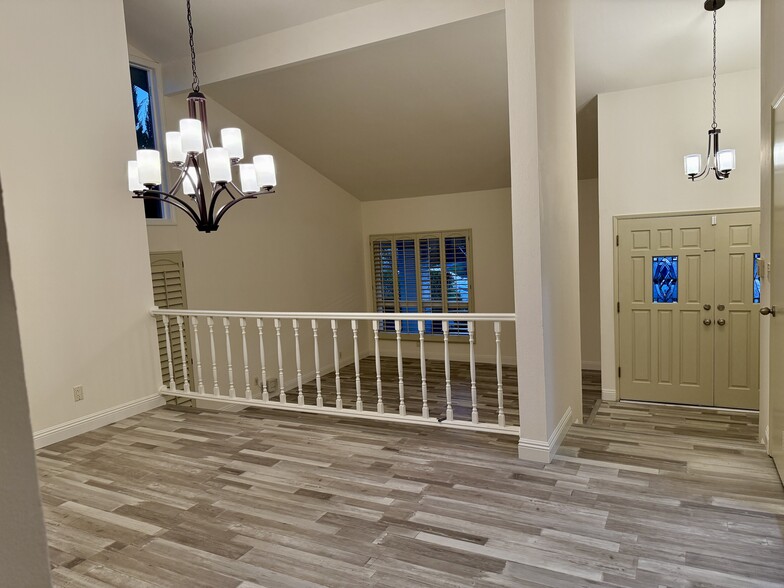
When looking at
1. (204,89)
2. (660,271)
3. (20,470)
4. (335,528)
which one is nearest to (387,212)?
(204,89)

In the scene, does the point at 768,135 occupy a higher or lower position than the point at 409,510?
higher

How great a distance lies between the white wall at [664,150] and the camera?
4.96 m

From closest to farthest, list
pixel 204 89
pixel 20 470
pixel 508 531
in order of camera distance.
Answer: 1. pixel 20 470
2. pixel 508 531
3. pixel 204 89

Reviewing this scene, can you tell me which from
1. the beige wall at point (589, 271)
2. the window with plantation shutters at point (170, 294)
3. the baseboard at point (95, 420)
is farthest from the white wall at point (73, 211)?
the beige wall at point (589, 271)

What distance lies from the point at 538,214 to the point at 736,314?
345 cm

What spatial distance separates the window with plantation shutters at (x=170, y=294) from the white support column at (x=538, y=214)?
3.56m

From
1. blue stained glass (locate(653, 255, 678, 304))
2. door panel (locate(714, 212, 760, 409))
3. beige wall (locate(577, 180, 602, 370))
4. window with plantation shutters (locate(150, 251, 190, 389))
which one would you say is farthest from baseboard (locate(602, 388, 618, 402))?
window with plantation shutters (locate(150, 251, 190, 389))

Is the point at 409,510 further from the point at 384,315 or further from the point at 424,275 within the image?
the point at 424,275

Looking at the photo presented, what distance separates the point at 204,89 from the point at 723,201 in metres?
5.51

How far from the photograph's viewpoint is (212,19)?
15.8 ft

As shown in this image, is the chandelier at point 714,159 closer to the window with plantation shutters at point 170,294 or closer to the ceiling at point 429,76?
the ceiling at point 429,76

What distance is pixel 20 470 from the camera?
611 mm

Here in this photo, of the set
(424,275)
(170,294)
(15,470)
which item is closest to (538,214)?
(15,470)

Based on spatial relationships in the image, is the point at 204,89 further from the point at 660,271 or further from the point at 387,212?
the point at 660,271
